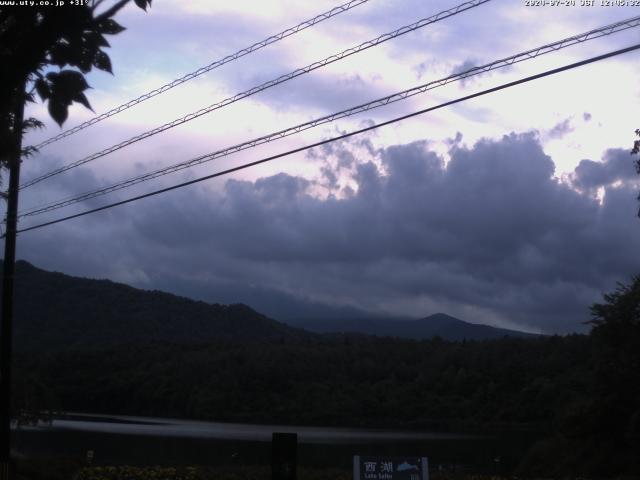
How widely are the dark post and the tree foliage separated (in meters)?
7.04

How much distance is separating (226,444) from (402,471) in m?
38.1

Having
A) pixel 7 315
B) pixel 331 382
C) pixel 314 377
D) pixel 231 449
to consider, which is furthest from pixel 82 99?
pixel 314 377

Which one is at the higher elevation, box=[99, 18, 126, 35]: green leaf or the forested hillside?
the forested hillside

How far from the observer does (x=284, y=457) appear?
41.9 ft

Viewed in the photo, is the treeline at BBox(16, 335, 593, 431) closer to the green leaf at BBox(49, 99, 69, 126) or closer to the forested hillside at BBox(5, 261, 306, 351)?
the forested hillside at BBox(5, 261, 306, 351)

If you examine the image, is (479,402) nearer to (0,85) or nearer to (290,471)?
(290,471)

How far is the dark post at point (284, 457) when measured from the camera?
12711mm

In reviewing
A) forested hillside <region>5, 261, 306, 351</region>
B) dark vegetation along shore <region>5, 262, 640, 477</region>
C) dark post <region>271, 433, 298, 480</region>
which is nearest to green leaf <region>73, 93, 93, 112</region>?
→ dark post <region>271, 433, 298, 480</region>

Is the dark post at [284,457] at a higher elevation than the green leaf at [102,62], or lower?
lower

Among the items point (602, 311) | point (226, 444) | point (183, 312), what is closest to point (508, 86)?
point (602, 311)

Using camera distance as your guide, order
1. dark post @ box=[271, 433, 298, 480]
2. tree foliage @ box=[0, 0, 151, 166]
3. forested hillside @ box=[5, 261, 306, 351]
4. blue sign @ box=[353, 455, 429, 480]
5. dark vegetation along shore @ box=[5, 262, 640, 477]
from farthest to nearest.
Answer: forested hillside @ box=[5, 261, 306, 351], dark vegetation along shore @ box=[5, 262, 640, 477], blue sign @ box=[353, 455, 429, 480], dark post @ box=[271, 433, 298, 480], tree foliage @ box=[0, 0, 151, 166]

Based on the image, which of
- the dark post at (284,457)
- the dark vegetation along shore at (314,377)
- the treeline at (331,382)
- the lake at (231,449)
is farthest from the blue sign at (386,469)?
the treeline at (331,382)

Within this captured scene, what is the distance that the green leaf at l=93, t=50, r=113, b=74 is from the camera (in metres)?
7.48

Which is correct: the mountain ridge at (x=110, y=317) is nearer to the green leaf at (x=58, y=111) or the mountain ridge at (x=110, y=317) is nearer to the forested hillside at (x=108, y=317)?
the forested hillside at (x=108, y=317)
